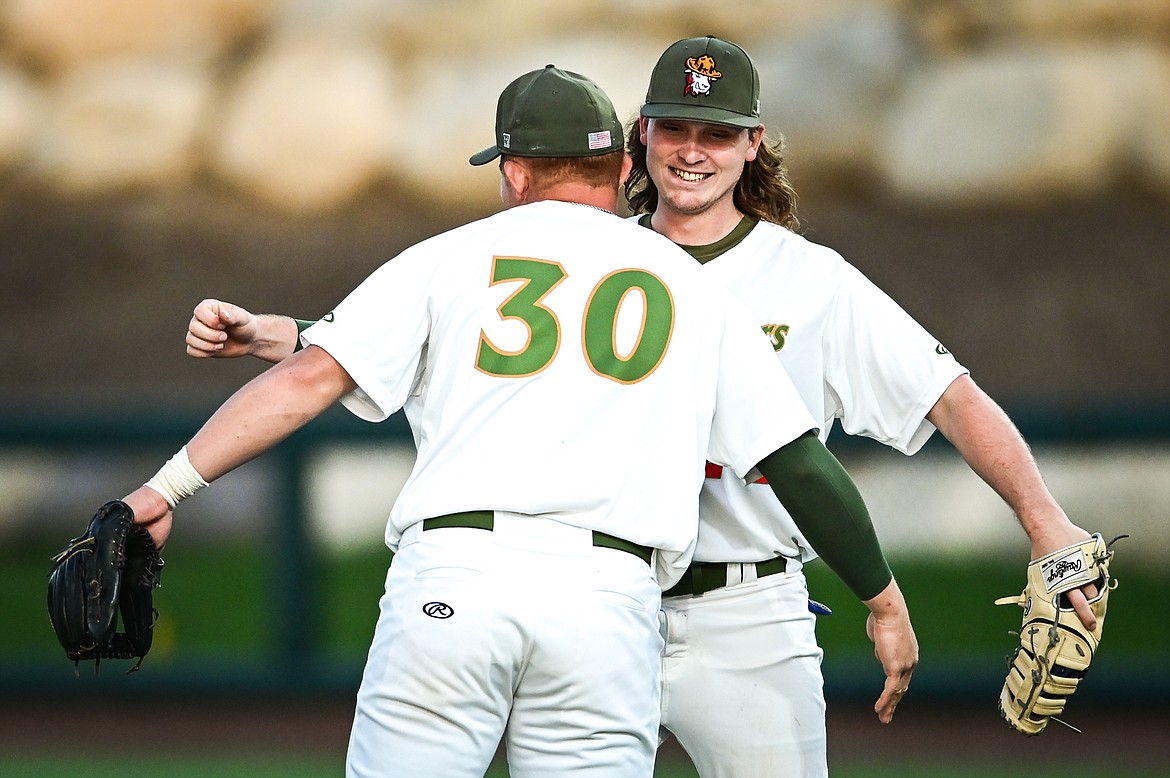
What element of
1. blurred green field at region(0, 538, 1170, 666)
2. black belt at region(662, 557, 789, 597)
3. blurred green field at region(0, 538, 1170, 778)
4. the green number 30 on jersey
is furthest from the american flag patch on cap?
blurred green field at region(0, 538, 1170, 666)

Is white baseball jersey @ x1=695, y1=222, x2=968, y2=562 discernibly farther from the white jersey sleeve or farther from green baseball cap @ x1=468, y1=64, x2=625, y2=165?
green baseball cap @ x1=468, y1=64, x2=625, y2=165

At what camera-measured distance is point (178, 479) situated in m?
2.44

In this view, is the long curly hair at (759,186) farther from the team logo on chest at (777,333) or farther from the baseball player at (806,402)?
the team logo on chest at (777,333)

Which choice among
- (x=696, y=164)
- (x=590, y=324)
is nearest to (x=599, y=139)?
(x=590, y=324)

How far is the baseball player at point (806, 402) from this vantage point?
284cm

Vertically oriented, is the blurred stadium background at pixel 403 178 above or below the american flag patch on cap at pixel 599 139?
above

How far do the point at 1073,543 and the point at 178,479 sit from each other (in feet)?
5.79

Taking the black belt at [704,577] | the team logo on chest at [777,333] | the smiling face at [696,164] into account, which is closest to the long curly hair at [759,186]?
the smiling face at [696,164]

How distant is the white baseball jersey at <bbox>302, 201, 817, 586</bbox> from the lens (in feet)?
7.72

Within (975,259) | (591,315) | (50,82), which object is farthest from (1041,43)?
(591,315)

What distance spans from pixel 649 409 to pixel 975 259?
6.23 metres

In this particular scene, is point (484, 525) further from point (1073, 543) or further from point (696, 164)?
point (1073, 543)

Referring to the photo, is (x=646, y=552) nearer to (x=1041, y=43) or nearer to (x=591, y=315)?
(x=591, y=315)

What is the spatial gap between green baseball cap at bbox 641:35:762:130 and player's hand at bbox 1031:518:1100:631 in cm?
108
